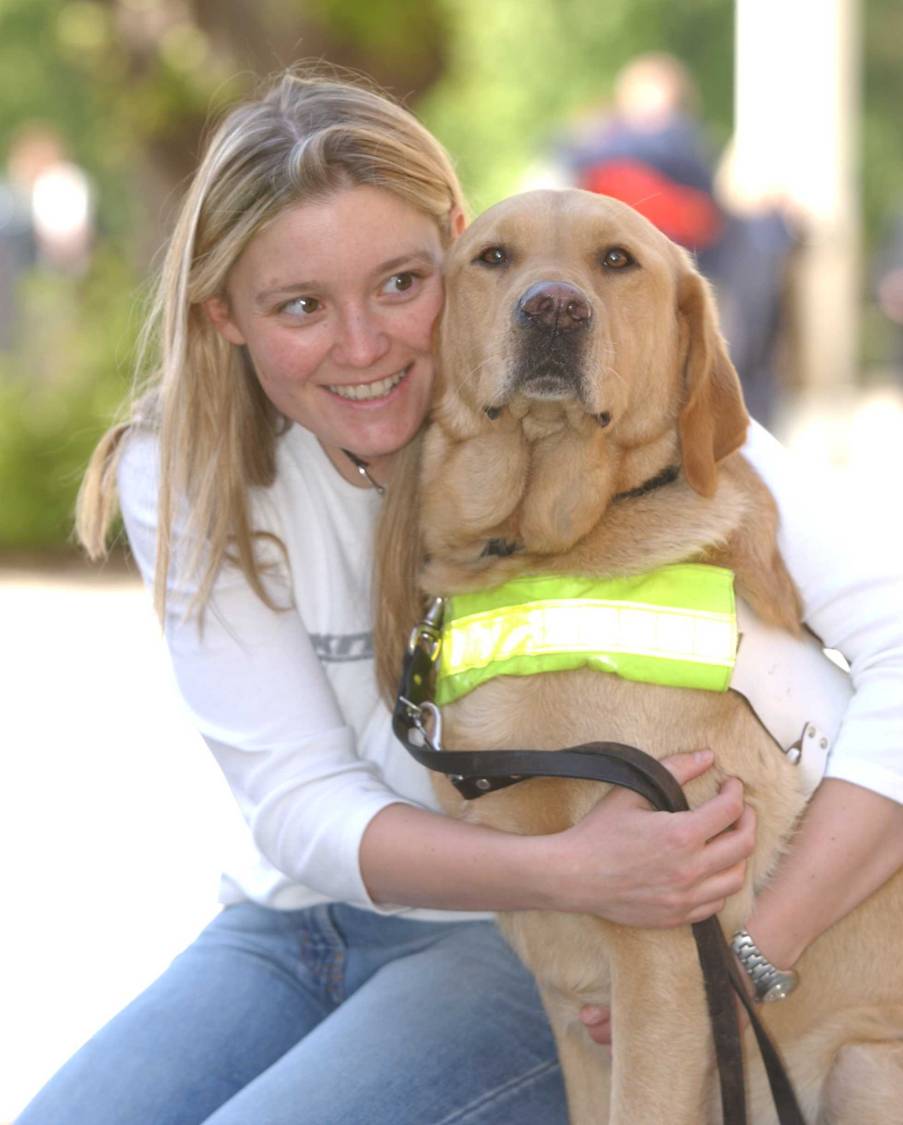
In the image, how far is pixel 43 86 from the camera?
92.8 ft

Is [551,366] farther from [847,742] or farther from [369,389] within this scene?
[847,742]

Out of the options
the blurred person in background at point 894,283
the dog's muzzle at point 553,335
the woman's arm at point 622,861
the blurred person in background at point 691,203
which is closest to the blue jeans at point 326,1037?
the woman's arm at point 622,861

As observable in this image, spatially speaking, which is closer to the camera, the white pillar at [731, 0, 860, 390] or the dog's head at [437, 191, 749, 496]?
the dog's head at [437, 191, 749, 496]

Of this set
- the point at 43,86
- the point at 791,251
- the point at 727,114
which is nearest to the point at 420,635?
the point at 791,251

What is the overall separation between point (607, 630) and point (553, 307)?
21.1 inches

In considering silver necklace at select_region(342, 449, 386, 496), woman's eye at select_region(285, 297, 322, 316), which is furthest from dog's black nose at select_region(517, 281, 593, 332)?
silver necklace at select_region(342, 449, 386, 496)

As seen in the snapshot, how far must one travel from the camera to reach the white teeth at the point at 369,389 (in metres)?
2.78

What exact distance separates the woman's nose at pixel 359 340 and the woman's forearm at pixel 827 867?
1049 mm

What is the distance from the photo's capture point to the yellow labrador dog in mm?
→ 2420

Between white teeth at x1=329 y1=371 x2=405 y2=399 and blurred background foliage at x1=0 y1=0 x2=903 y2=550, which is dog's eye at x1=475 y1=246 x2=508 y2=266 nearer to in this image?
white teeth at x1=329 y1=371 x2=405 y2=399

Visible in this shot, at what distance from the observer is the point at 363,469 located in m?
2.94

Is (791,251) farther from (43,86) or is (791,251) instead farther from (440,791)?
(43,86)

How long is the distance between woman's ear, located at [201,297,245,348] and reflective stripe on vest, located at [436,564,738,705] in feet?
2.29

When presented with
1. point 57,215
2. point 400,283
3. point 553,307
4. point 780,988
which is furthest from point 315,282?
point 57,215
